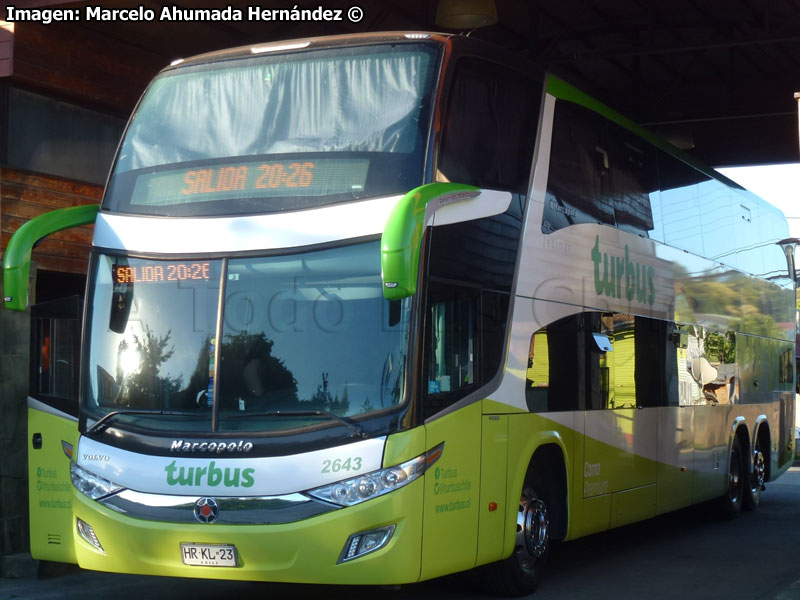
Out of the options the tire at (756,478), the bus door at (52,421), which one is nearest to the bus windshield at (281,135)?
the bus door at (52,421)

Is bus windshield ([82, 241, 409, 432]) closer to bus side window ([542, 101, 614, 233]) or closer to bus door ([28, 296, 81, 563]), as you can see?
bus door ([28, 296, 81, 563])

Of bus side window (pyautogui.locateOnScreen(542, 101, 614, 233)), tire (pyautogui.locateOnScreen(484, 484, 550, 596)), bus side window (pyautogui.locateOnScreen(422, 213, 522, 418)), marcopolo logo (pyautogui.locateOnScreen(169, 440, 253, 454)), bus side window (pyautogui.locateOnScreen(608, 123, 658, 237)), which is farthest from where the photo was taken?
bus side window (pyautogui.locateOnScreen(608, 123, 658, 237))

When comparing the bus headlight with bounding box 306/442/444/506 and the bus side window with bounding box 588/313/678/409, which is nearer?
the bus headlight with bounding box 306/442/444/506

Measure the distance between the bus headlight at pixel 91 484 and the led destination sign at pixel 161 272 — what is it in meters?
1.32

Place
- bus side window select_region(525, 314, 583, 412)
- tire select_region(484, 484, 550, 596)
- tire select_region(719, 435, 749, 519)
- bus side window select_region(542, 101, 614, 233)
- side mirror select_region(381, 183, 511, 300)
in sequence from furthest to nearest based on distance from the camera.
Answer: tire select_region(719, 435, 749, 519), bus side window select_region(542, 101, 614, 233), bus side window select_region(525, 314, 583, 412), tire select_region(484, 484, 550, 596), side mirror select_region(381, 183, 511, 300)

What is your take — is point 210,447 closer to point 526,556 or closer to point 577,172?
point 526,556

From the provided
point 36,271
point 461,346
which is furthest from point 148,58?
point 461,346

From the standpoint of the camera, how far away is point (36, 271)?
12430 mm

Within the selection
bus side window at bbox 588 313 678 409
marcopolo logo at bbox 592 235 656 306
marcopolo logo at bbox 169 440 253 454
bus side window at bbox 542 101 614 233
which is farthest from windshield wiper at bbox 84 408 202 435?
marcopolo logo at bbox 592 235 656 306

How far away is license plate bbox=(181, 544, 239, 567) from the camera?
7918mm

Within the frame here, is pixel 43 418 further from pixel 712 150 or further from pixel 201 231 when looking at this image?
pixel 712 150

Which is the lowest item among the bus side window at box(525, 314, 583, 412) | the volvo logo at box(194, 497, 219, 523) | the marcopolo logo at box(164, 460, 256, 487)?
the volvo logo at box(194, 497, 219, 523)

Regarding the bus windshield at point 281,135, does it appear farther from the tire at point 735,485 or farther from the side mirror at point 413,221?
the tire at point 735,485

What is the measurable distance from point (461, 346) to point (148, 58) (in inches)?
278
